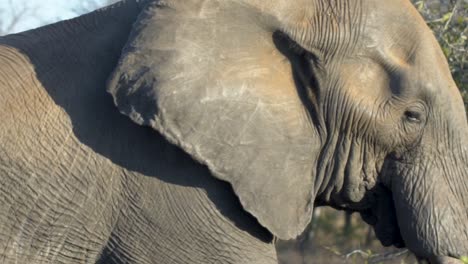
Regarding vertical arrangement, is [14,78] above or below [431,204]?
above

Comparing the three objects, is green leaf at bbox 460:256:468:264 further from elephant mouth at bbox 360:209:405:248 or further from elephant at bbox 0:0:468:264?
elephant at bbox 0:0:468:264

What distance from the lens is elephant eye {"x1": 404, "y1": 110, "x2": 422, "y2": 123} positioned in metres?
4.12

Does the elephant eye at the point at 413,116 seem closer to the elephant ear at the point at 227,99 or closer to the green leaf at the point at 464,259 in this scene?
the elephant ear at the point at 227,99

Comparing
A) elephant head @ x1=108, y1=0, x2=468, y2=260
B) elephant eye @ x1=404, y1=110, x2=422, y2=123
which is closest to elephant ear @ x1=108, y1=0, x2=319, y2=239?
elephant head @ x1=108, y1=0, x2=468, y2=260

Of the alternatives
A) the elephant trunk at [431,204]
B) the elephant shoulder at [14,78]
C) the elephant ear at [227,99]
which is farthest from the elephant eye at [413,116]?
the elephant shoulder at [14,78]

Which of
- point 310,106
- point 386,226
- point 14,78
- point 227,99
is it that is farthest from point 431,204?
point 14,78

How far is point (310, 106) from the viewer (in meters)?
4.07

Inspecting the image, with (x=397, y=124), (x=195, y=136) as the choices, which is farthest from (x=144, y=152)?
(x=397, y=124)

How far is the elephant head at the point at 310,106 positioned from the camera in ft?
12.7

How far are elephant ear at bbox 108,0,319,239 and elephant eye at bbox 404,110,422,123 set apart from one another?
0.93 feet

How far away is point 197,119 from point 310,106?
0.37m

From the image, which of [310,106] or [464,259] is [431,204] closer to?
[464,259]

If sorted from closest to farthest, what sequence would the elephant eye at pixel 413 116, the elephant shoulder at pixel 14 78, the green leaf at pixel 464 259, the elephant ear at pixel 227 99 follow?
the elephant ear at pixel 227 99, the elephant shoulder at pixel 14 78, the elephant eye at pixel 413 116, the green leaf at pixel 464 259

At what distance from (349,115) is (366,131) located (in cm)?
8
